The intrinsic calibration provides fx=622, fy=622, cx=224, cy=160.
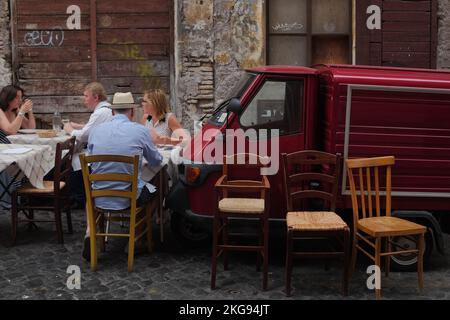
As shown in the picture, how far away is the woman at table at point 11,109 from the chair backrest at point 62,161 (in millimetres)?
1042

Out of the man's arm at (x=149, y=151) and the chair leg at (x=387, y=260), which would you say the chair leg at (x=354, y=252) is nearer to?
the chair leg at (x=387, y=260)

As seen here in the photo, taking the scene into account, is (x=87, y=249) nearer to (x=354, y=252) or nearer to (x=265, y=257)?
(x=265, y=257)

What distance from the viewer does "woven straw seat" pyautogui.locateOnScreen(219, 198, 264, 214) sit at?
4953 millimetres

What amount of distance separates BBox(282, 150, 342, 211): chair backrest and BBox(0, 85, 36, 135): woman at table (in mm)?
3652

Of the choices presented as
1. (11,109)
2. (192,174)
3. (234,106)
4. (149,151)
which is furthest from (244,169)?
(11,109)

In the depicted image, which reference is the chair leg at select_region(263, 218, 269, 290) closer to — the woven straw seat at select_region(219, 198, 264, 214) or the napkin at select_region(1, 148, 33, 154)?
the woven straw seat at select_region(219, 198, 264, 214)

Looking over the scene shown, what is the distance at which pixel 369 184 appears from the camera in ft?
17.2

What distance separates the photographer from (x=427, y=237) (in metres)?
5.43

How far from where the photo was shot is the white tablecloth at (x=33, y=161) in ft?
19.7

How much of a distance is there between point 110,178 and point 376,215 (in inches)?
90.7

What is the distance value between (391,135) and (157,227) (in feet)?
9.41

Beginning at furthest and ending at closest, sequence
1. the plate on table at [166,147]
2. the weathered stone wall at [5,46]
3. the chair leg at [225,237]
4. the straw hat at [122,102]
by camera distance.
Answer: the weathered stone wall at [5,46] → the plate on table at [166,147] → the straw hat at [122,102] → the chair leg at [225,237]

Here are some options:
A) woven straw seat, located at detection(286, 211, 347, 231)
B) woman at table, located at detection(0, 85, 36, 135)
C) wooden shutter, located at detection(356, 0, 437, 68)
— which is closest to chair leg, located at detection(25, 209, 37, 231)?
woman at table, located at detection(0, 85, 36, 135)

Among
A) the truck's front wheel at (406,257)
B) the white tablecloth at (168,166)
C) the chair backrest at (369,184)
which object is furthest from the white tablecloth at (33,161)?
the truck's front wheel at (406,257)
